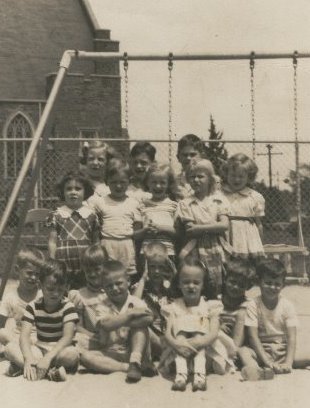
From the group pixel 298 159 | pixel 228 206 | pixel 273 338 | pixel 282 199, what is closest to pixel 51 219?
pixel 228 206

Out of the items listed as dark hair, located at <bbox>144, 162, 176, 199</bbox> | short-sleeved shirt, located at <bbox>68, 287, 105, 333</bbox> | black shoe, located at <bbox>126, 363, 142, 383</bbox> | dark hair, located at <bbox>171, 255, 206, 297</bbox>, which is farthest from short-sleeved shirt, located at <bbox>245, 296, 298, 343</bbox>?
dark hair, located at <bbox>144, 162, 176, 199</bbox>

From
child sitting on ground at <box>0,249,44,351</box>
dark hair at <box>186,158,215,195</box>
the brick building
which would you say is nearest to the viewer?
child sitting on ground at <box>0,249,44,351</box>

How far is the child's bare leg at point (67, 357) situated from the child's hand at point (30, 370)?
149 millimetres

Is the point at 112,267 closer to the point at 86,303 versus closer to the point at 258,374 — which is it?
the point at 86,303

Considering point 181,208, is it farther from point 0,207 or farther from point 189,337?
point 0,207

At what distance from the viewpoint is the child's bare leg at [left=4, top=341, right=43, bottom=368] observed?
14.4ft

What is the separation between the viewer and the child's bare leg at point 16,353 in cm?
440

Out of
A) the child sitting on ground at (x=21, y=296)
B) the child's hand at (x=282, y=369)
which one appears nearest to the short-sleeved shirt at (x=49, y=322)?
the child sitting on ground at (x=21, y=296)

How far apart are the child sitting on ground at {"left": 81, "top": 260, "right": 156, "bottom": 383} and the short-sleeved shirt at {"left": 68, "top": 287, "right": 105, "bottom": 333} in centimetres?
7

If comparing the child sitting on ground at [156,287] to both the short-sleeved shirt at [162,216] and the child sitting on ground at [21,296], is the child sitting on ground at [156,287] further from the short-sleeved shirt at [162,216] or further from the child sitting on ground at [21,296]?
the child sitting on ground at [21,296]

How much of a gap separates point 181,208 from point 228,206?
36 centimetres

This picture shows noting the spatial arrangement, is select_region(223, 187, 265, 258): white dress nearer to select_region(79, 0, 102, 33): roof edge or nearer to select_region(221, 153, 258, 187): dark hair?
select_region(221, 153, 258, 187): dark hair

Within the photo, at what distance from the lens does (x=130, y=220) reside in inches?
203

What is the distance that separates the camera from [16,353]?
4.44 meters
